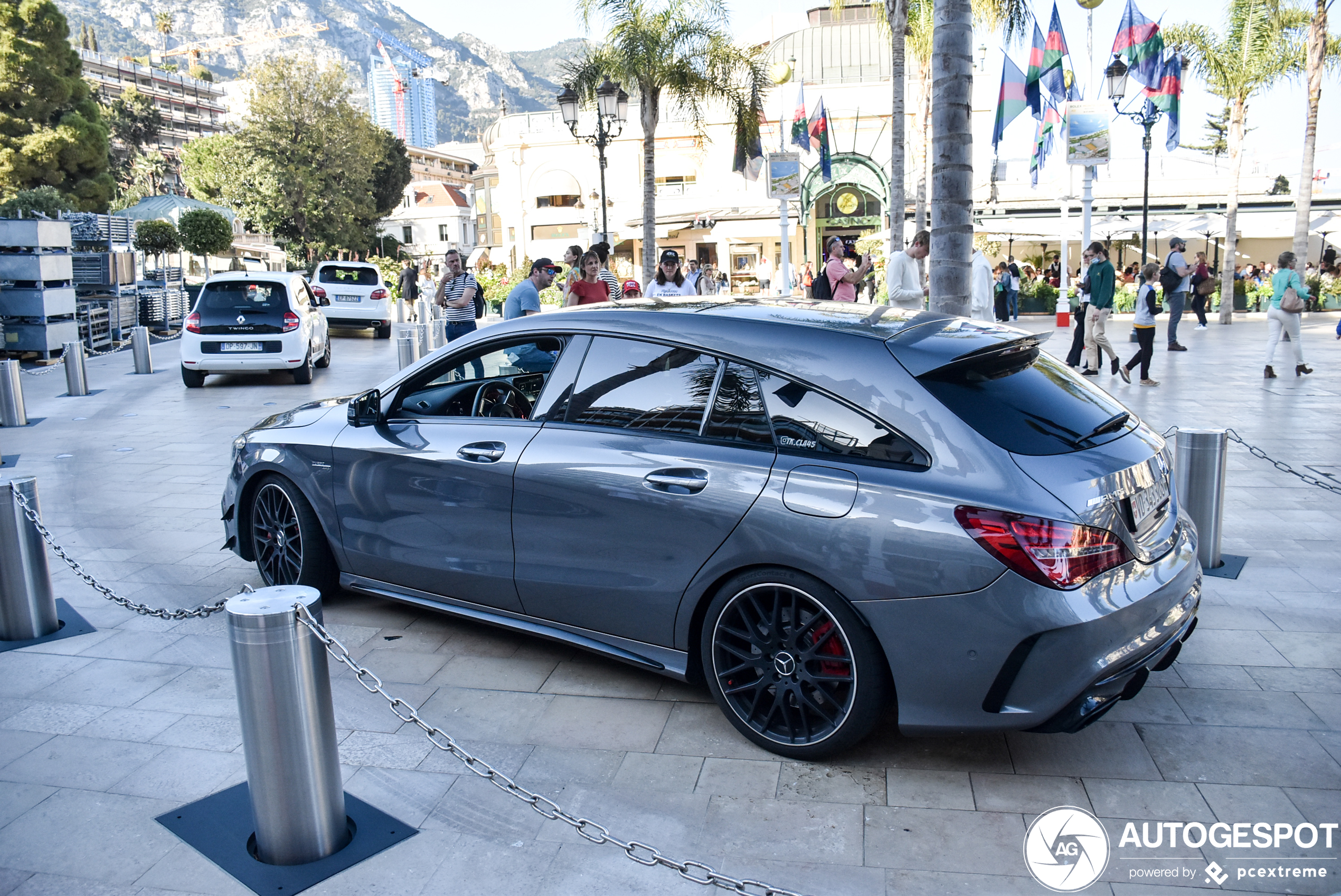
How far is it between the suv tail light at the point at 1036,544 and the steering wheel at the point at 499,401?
2.05 metres

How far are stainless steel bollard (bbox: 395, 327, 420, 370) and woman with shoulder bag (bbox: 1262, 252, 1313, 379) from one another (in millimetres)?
11456

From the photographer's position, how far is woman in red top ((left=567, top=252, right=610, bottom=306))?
34.1ft

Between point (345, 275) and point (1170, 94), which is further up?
point (1170, 94)

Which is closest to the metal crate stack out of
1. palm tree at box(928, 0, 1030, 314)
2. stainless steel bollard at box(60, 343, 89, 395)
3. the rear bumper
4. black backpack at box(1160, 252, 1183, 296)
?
stainless steel bollard at box(60, 343, 89, 395)

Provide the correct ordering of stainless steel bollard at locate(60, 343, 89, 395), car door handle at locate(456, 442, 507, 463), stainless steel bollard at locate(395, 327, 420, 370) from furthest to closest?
stainless steel bollard at locate(60, 343, 89, 395), stainless steel bollard at locate(395, 327, 420, 370), car door handle at locate(456, 442, 507, 463)

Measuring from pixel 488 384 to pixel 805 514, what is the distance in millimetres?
1973

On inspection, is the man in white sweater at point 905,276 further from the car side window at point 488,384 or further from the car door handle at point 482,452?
the car door handle at point 482,452

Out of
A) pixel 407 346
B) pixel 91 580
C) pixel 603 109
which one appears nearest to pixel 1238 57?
pixel 603 109

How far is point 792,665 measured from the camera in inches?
138

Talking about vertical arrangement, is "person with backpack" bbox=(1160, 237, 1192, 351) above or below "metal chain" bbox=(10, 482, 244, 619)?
above

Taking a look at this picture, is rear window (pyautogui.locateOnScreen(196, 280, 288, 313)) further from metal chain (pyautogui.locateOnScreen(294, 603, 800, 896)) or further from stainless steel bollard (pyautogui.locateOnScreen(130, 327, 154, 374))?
metal chain (pyautogui.locateOnScreen(294, 603, 800, 896))

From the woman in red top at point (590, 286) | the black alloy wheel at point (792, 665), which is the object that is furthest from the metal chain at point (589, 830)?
the woman in red top at point (590, 286)

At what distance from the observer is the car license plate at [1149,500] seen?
342cm

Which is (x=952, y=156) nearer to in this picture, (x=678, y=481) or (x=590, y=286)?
(x=590, y=286)
